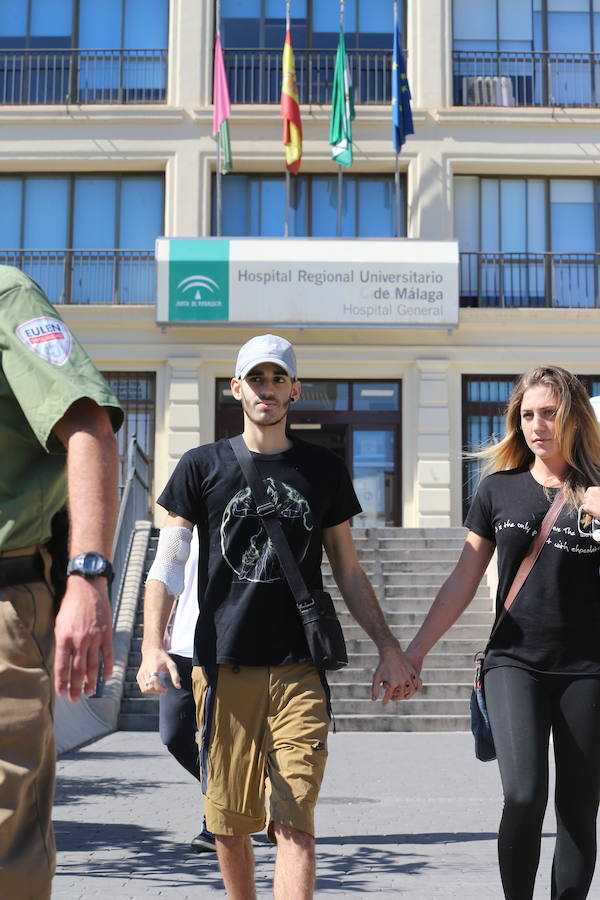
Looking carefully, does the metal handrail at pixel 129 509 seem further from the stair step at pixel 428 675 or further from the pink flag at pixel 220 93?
the pink flag at pixel 220 93

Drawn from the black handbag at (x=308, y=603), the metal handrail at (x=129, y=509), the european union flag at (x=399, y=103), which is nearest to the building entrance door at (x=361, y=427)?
the metal handrail at (x=129, y=509)

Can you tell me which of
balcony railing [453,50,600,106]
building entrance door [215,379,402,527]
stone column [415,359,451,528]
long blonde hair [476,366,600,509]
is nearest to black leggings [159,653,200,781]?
long blonde hair [476,366,600,509]

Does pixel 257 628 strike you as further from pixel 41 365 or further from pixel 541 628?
pixel 41 365

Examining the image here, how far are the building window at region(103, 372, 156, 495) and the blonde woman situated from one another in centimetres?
1965

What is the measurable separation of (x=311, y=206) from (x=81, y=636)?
76.2 feet

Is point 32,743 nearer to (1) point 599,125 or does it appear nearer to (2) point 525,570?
(2) point 525,570

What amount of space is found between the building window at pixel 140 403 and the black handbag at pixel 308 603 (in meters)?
19.8

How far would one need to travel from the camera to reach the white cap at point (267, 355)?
4445 millimetres

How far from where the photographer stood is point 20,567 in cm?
267

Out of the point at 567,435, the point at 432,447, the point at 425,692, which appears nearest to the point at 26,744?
the point at 567,435

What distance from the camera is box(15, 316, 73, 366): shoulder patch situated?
8.68 ft

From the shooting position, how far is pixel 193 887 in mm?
5617

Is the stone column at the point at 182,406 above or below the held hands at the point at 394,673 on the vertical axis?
above

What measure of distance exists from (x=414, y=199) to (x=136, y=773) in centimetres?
1700
